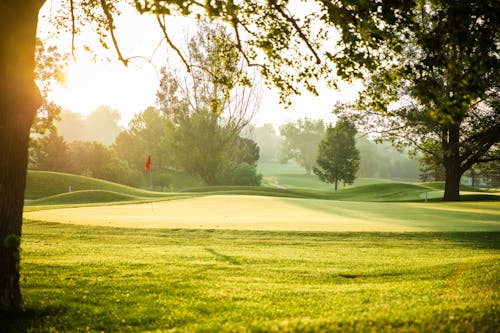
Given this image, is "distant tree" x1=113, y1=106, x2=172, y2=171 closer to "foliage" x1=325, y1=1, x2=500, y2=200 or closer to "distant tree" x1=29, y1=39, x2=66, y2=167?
"distant tree" x1=29, y1=39, x2=66, y2=167

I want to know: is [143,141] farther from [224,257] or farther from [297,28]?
[297,28]

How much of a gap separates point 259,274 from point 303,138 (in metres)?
113

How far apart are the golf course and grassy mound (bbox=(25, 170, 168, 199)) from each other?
70.3 feet

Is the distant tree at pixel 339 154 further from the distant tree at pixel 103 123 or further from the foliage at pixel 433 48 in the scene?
the distant tree at pixel 103 123

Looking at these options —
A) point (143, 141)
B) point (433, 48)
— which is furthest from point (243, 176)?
point (433, 48)

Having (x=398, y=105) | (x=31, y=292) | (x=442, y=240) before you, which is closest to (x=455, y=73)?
(x=31, y=292)

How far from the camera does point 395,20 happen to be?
6957mm

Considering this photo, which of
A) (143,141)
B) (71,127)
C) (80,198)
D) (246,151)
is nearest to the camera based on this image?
(80,198)

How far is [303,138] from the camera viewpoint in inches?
4744

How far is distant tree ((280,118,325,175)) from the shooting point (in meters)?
120

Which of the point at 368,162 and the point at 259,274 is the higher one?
the point at 368,162

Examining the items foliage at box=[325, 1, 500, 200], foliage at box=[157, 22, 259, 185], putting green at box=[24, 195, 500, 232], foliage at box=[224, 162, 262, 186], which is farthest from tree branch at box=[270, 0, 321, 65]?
foliage at box=[224, 162, 262, 186]

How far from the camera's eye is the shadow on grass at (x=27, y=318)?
5887 millimetres

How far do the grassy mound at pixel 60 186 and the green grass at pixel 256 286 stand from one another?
27462 mm
